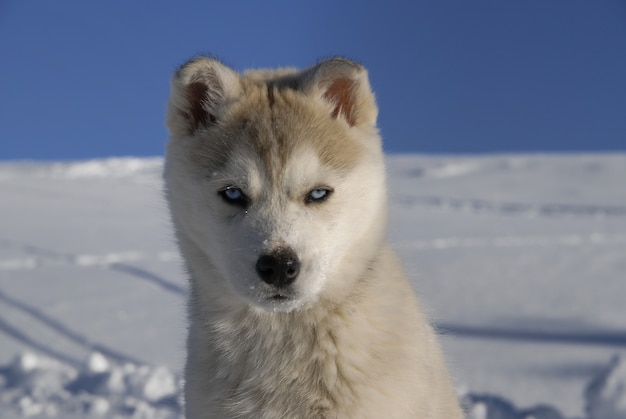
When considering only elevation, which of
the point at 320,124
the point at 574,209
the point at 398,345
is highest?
the point at 574,209

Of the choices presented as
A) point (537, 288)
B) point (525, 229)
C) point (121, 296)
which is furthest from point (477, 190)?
point (121, 296)

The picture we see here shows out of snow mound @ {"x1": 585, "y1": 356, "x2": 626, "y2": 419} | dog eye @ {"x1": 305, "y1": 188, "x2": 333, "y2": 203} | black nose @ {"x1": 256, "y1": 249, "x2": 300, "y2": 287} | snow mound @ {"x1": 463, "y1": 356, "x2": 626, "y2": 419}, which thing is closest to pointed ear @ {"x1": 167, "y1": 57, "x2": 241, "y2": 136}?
dog eye @ {"x1": 305, "y1": 188, "x2": 333, "y2": 203}

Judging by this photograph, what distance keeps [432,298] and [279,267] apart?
5.34m

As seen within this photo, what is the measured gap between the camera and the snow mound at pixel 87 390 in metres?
4.95

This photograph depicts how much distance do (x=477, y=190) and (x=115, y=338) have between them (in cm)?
1063

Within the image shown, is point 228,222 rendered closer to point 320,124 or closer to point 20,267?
point 320,124

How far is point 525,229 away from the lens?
1120 cm

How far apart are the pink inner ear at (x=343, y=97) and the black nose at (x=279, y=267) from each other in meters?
0.77

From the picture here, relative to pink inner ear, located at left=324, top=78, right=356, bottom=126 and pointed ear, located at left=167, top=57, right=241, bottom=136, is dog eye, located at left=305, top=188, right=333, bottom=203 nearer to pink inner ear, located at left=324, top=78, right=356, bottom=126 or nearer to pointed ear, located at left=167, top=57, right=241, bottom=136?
pink inner ear, located at left=324, top=78, right=356, bottom=126

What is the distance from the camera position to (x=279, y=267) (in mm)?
2295

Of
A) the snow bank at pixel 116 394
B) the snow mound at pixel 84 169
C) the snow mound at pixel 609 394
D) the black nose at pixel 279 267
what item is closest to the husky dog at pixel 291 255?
the black nose at pixel 279 267

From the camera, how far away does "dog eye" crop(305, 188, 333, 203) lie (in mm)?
2498

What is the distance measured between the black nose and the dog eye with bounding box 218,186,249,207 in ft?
0.87

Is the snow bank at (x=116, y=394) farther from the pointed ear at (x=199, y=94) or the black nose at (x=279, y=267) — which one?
the black nose at (x=279, y=267)
